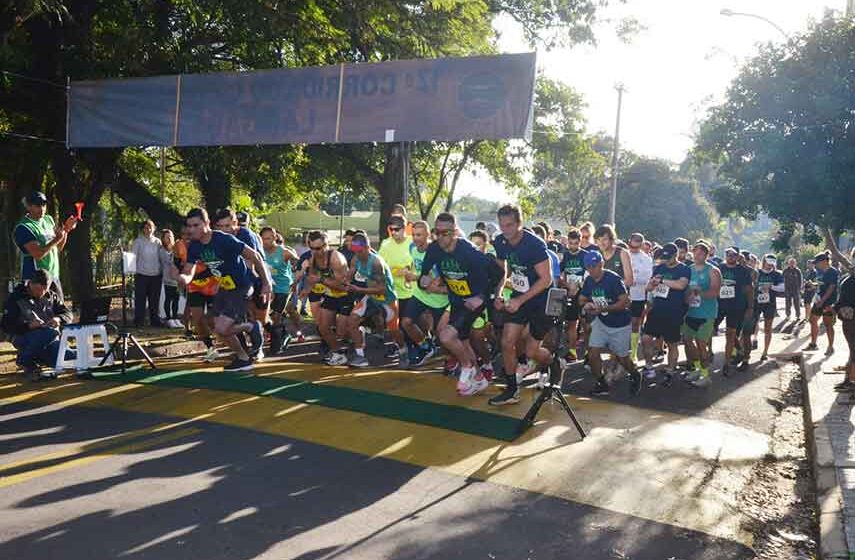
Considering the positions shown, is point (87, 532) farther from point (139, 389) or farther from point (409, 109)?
point (409, 109)

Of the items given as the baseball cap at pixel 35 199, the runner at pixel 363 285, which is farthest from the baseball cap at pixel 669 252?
the baseball cap at pixel 35 199

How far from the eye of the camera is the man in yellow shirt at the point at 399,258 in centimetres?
1058

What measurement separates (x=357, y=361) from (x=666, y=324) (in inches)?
163

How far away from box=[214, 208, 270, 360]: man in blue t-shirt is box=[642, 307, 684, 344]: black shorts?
203 inches

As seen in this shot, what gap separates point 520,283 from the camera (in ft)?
25.0

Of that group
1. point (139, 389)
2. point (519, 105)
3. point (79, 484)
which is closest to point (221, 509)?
point (79, 484)

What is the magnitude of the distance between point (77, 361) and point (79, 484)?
4.19 m

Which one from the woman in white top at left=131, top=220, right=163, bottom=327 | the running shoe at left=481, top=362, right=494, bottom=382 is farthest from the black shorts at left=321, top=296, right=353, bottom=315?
the woman in white top at left=131, top=220, right=163, bottom=327

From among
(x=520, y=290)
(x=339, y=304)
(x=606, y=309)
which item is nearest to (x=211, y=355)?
(x=339, y=304)

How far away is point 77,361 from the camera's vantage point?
29.0 ft

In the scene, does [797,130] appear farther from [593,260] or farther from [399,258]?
[399,258]

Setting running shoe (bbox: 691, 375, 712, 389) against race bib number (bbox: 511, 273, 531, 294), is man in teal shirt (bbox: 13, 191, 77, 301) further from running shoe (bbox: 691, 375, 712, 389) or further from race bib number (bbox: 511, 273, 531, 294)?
running shoe (bbox: 691, 375, 712, 389)

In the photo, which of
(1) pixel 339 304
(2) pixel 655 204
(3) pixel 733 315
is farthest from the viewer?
(2) pixel 655 204

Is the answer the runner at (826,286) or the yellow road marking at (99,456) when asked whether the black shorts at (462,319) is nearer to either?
the yellow road marking at (99,456)
